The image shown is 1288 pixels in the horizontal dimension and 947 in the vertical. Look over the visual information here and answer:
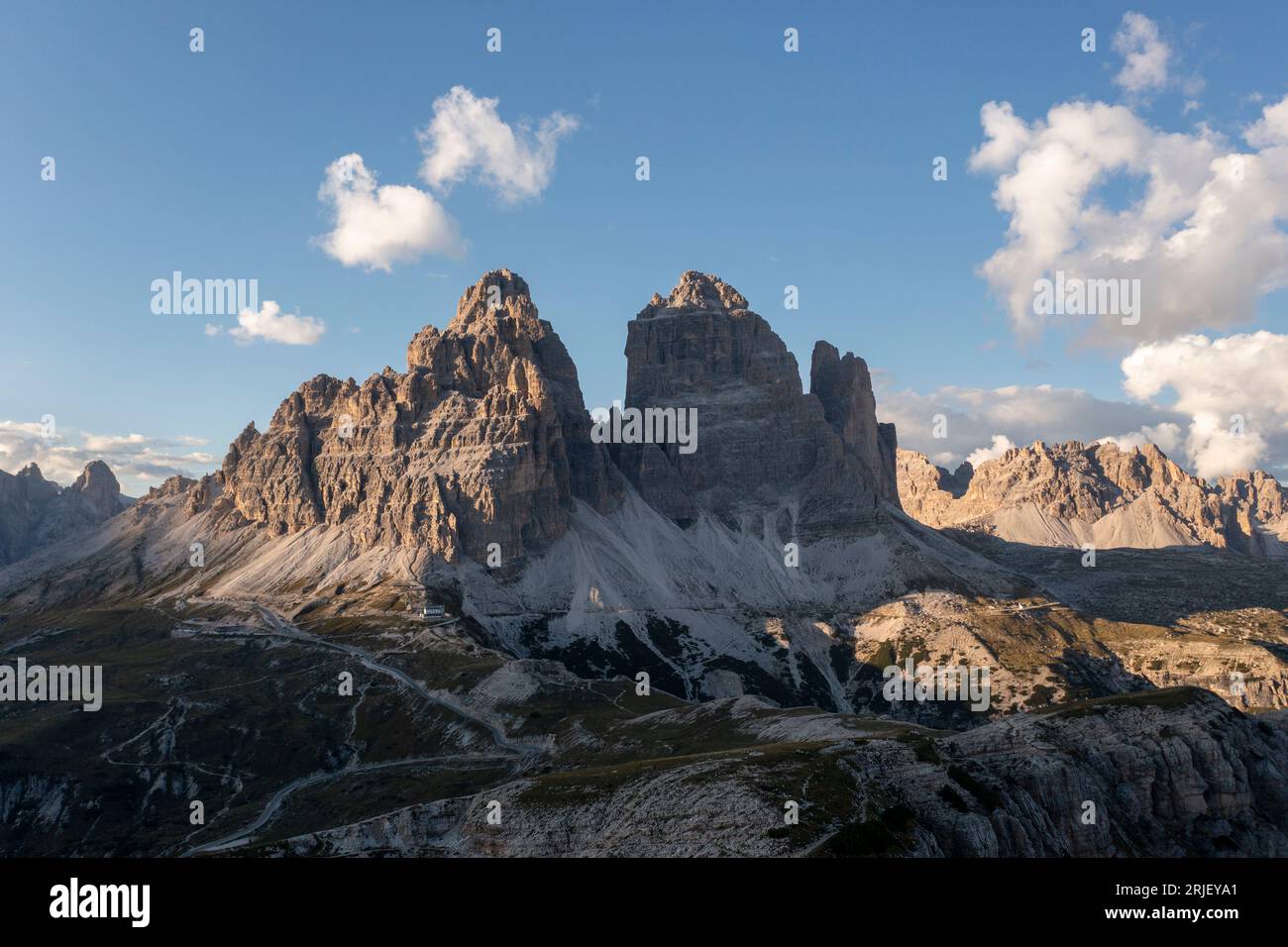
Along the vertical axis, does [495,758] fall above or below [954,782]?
below

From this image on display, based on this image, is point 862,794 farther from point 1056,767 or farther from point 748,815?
point 1056,767
